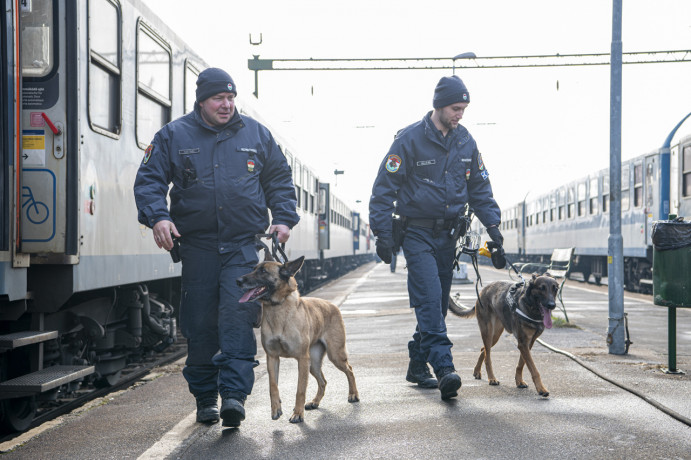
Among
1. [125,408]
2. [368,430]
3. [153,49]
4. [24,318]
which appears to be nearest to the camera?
[368,430]

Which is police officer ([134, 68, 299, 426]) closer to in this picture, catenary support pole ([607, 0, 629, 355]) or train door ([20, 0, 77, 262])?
train door ([20, 0, 77, 262])

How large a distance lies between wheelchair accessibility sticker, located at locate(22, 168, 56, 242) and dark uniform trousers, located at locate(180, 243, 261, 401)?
1.08 m

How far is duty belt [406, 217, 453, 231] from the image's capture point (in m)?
5.66

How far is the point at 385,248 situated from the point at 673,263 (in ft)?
9.32

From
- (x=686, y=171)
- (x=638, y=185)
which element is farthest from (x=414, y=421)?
(x=638, y=185)

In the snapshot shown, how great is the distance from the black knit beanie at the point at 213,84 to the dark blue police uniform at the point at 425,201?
56.5 inches

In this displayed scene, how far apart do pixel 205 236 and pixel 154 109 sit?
3.09 meters

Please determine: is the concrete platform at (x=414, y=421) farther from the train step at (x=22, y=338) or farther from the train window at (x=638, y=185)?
the train window at (x=638, y=185)

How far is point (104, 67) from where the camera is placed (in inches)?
240

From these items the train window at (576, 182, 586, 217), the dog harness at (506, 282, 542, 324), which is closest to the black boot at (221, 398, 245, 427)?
the dog harness at (506, 282, 542, 324)

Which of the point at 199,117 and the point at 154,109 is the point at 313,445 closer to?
the point at 199,117

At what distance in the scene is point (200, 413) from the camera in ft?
15.8

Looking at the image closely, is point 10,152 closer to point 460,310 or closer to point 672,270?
point 460,310

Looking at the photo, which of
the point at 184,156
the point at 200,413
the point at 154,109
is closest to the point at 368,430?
the point at 200,413
